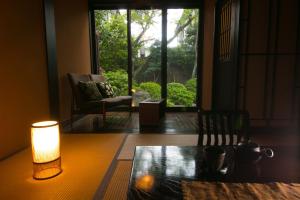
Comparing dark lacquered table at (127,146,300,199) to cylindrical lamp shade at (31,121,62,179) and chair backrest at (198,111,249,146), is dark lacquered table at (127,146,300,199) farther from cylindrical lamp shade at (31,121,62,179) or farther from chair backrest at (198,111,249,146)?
cylindrical lamp shade at (31,121,62,179)

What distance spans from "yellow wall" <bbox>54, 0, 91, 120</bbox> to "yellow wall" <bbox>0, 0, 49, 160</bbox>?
604mm

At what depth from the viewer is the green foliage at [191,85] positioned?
17.1 feet

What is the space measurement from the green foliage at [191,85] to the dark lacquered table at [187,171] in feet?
14.0

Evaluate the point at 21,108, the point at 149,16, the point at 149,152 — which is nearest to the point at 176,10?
the point at 149,16

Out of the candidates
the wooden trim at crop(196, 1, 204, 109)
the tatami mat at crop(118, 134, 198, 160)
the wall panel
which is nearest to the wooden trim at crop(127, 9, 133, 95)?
Result: the wooden trim at crop(196, 1, 204, 109)

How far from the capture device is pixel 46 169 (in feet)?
6.55

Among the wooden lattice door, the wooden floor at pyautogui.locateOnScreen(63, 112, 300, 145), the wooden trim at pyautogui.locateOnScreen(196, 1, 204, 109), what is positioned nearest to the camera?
the wooden floor at pyautogui.locateOnScreen(63, 112, 300, 145)

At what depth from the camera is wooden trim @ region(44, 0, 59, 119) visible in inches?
123

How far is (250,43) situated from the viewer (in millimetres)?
3164

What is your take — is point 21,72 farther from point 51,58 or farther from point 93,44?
point 93,44

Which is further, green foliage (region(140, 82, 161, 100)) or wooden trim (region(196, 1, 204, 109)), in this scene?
green foliage (region(140, 82, 161, 100))

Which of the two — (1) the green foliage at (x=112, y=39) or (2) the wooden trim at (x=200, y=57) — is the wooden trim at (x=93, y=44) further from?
(2) the wooden trim at (x=200, y=57)

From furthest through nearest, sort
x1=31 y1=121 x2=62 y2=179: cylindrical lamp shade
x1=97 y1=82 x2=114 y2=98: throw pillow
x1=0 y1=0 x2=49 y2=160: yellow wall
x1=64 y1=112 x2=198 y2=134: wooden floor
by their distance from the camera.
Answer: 1. x1=97 y1=82 x2=114 y2=98: throw pillow
2. x1=64 y1=112 x2=198 y2=134: wooden floor
3. x1=0 y1=0 x2=49 y2=160: yellow wall
4. x1=31 y1=121 x2=62 y2=179: cylindrical lamp shade

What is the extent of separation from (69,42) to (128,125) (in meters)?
1.96
